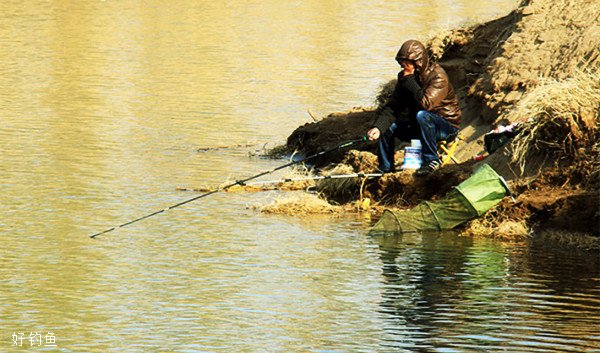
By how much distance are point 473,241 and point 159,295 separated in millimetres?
3626

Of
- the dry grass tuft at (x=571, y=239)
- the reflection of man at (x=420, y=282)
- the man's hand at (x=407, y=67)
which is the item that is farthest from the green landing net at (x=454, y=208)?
the man's hand at (x=407, y=67)

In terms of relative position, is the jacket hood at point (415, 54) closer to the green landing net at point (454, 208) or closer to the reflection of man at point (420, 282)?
the green landing net at point (454, 208)

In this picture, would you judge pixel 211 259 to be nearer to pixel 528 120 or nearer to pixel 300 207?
pixel 300 207

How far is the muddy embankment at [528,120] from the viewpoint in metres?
14.3

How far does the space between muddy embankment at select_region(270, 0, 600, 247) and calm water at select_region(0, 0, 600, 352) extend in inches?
A: 25.5

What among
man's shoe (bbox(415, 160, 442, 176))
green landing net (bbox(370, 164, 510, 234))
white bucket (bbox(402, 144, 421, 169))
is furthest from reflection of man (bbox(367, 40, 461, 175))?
green landing net (bbox(370, 164, 510, 234))

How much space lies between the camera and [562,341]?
1029cm

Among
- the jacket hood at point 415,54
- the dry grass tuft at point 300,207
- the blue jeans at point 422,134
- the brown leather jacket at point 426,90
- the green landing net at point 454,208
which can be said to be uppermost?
the jacket hood at point 415,54

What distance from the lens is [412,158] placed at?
15.6m

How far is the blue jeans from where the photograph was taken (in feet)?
50.0

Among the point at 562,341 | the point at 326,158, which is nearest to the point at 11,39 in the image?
the point at 326,158

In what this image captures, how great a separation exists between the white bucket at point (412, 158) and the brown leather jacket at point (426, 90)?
0.35 m

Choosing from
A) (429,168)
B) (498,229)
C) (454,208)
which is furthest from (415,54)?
(498,229)

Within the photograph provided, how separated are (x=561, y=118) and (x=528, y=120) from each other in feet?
1.22
